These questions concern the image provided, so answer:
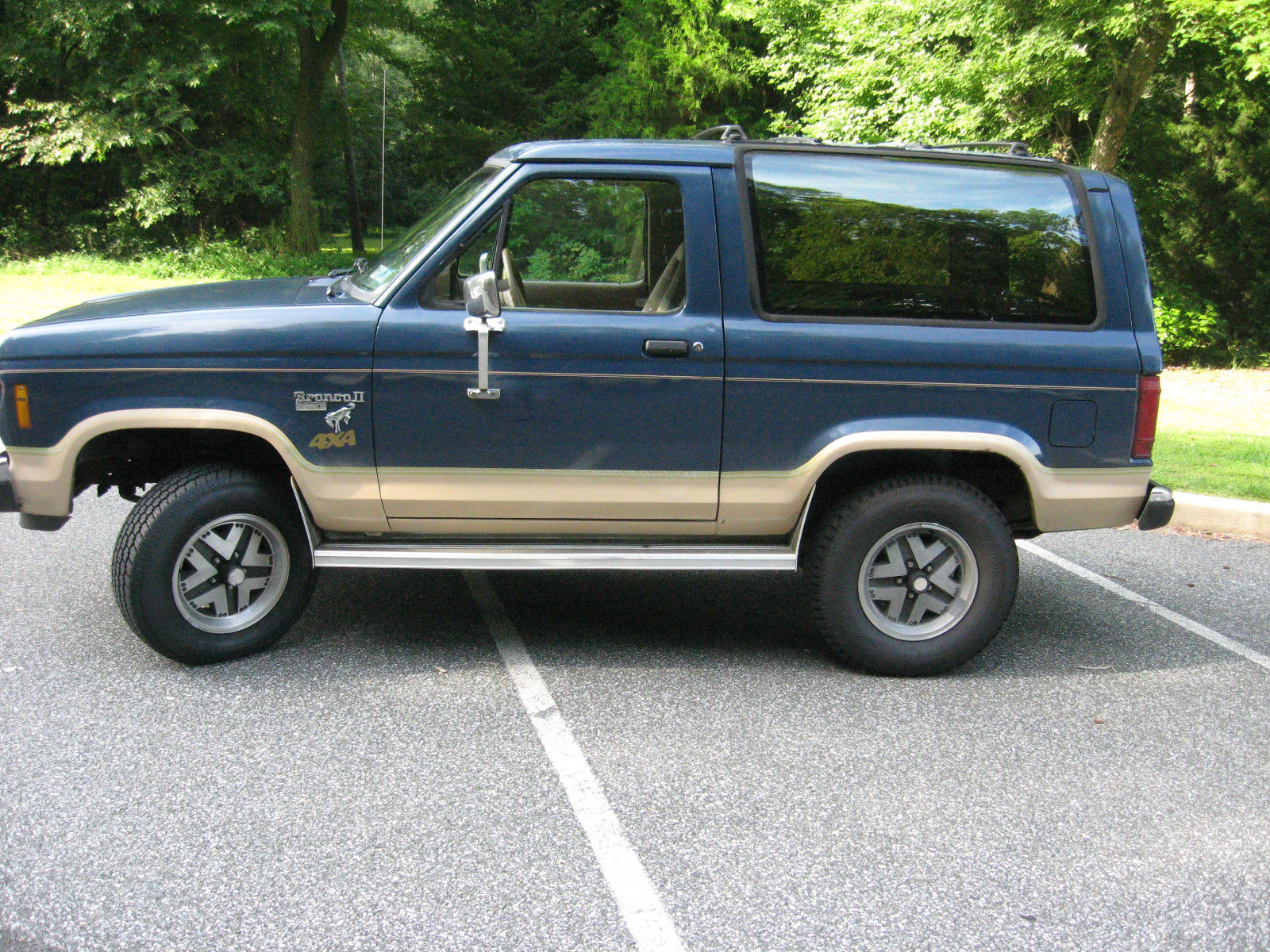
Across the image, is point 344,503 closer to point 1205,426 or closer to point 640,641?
point 640,641

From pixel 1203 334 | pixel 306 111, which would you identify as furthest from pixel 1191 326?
pixel 306 111

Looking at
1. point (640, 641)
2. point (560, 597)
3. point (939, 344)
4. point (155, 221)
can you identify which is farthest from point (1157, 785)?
point (155, 221)

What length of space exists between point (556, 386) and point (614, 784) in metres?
1.55

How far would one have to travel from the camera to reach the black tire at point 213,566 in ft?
14.1

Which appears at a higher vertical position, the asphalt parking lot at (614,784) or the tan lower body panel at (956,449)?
the tan lower body panel at (956,449)

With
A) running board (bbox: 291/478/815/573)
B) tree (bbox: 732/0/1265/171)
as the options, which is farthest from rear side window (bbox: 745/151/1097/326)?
tree (bbox: 732/0/1265/171)

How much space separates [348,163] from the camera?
34750 millimetres

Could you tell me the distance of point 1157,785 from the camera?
3820 millimetres

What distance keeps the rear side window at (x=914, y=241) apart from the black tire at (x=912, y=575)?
77 centimetres

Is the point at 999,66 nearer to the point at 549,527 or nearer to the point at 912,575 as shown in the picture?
the point at 912,575

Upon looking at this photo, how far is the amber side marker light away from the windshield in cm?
131

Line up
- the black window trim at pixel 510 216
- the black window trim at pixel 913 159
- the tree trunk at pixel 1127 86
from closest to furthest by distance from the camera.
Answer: the black window trim at pixel 510 216, the black window trim at pixel 913 159, the tree trunk at pixel 1127 86

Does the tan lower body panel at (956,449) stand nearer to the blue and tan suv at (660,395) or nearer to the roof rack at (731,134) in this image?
the blue and tan suv at (660,395)

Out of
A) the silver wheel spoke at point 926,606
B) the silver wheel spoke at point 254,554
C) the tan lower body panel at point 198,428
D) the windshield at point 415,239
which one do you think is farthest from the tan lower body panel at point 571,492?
the windshield at point 415,239
